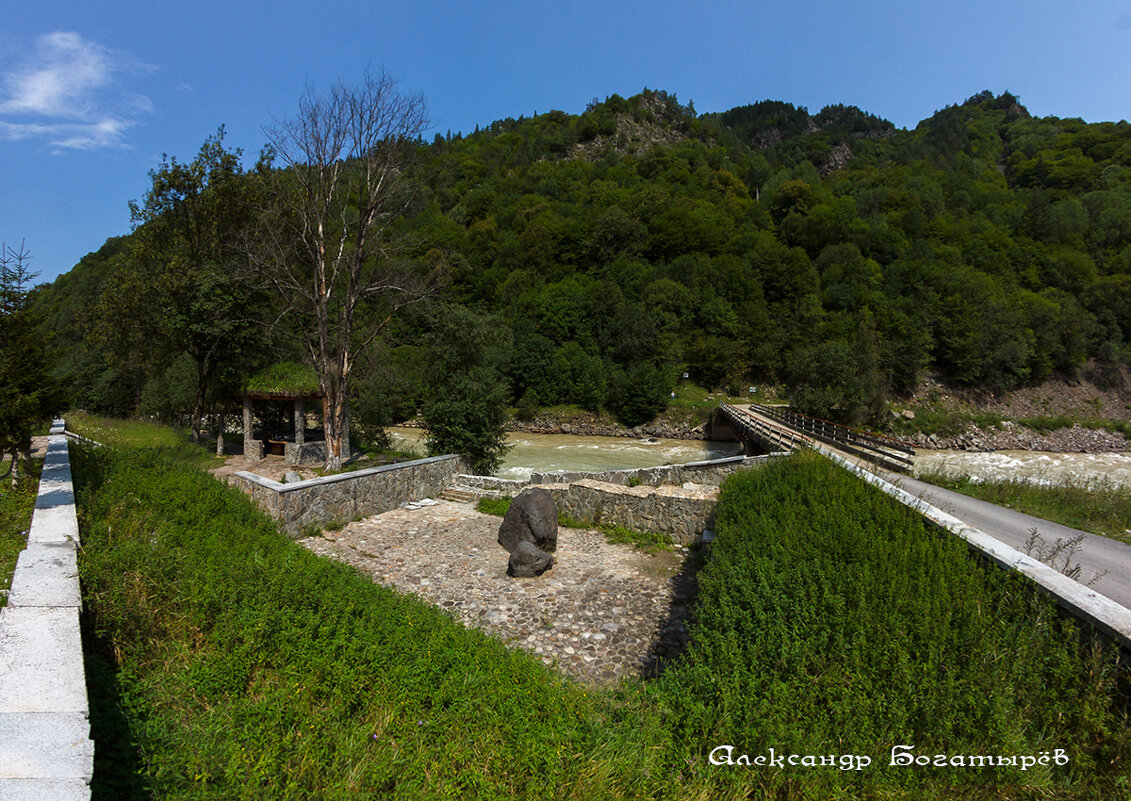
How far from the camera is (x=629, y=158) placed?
10088 cm

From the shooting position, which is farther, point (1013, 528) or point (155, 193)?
point (155, 193)

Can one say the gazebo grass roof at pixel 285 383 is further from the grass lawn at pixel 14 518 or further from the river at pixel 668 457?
the grass lawn at pixel 14 518

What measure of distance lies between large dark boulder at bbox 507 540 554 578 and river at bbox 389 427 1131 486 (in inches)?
530

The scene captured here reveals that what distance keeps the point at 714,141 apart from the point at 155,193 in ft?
408

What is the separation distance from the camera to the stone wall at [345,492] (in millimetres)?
10320

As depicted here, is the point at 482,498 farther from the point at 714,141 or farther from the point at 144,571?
the point at 714,141

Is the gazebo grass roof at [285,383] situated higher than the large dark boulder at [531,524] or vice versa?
the gazebo grass roof at [285,383]

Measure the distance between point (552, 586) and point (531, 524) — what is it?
1674mm

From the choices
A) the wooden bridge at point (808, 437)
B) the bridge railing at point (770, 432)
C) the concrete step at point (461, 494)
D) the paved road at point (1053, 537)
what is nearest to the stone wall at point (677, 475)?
the concrete step at point (461, 494)

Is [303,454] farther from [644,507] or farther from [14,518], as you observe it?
[14,518]

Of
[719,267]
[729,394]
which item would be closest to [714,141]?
[719,267]

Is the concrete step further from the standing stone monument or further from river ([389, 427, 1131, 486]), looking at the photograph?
river ([389, 427, 1131, 486])

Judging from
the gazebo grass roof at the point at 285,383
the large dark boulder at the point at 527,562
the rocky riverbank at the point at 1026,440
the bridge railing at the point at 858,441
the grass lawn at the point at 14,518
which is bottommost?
the rocky riverbank at the point at 1026,440

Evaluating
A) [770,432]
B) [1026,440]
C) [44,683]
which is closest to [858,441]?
[770,432]
